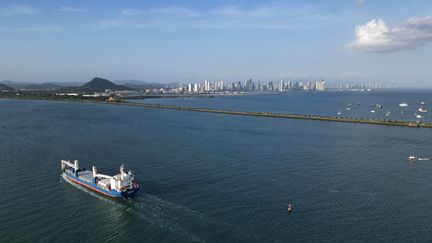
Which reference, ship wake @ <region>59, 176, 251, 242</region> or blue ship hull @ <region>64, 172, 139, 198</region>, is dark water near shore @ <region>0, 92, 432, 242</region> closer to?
ship wake @ <region>59, 176, 251, 242</region>

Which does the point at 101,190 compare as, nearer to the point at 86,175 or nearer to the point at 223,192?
the point at 86,175

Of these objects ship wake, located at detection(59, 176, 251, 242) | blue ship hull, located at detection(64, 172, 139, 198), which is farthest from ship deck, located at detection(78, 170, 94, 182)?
ship wake, located at detection(59, 176, 251, 242)

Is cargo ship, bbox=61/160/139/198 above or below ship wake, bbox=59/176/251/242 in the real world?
above

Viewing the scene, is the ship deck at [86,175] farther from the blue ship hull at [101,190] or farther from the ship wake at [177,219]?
the ship wake at [177,219]

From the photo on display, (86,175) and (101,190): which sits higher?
(86,175)

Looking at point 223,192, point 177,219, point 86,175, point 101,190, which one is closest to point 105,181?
point 101,190

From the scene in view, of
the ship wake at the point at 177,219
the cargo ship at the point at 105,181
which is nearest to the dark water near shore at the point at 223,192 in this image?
the ship wake at the point at 177,219

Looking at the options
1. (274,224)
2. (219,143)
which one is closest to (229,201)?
(274,224)

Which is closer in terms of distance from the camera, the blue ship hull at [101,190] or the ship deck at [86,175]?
the blue ship hull at [101,190]

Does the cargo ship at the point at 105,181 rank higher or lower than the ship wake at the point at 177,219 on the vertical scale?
higher
